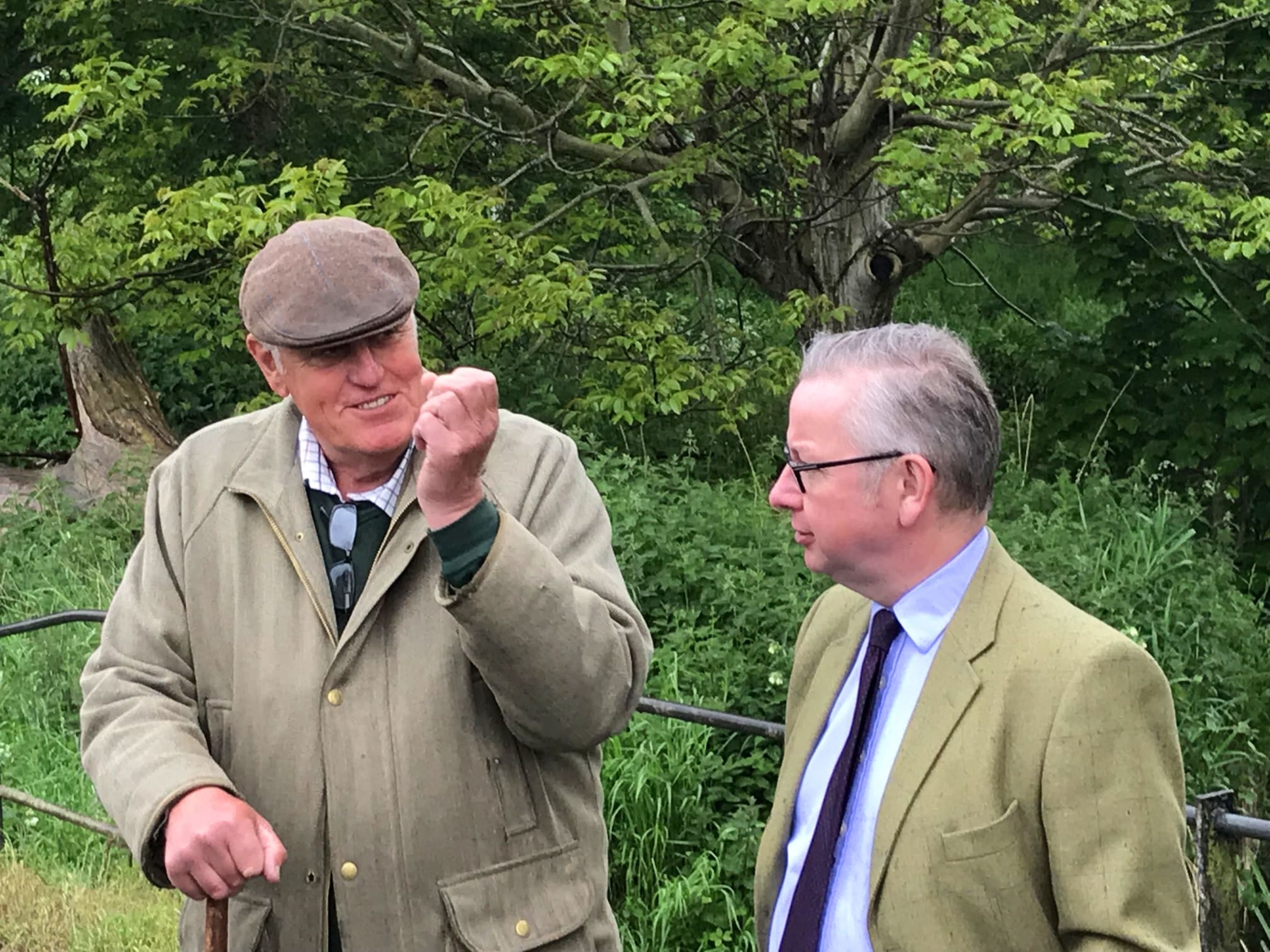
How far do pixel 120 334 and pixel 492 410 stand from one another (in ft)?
28.3

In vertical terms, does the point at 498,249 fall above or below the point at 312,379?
below

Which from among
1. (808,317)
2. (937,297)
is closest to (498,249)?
(808,317)

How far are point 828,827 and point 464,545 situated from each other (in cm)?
58

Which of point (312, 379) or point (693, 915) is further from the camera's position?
point (693, 915)

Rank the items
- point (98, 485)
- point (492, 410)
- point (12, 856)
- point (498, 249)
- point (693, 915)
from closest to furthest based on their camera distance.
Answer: point (492, 410) → point (693, 915) → point (12, 856) → point (498, 249) → point (98, 485)

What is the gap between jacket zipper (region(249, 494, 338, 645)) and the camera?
2.04 meters

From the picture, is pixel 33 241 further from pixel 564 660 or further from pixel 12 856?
pixel 564 660

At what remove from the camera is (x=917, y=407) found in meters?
1.84

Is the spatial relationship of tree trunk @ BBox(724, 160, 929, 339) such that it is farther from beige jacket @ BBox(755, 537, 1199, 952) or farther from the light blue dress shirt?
beige jacket @ BBox(755, 537, 1199, 952)

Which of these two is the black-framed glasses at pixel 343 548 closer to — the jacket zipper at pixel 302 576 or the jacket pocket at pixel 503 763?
the jacket zipper at pixel 302 576

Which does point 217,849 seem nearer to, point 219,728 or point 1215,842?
point 219,728

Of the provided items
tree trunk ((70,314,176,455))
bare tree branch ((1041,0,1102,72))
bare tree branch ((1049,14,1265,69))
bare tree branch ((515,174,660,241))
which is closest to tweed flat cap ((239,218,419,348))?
bare tree branch ((515,174,660,241))

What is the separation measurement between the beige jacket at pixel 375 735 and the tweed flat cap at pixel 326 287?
0.24 meters

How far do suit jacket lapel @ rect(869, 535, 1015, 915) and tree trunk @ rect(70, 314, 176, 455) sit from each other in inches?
374
